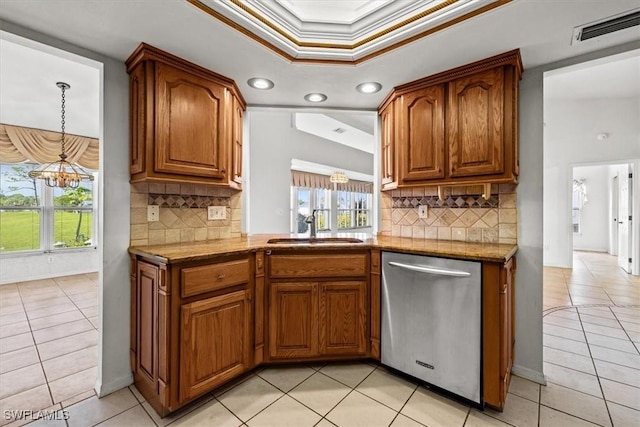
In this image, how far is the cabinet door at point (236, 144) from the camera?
2.26 metres

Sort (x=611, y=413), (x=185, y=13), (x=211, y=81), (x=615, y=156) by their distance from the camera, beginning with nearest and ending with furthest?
(x=185, y=13)
(x=611, y=413)
(x=211, y=81)
(x=615, y=156)

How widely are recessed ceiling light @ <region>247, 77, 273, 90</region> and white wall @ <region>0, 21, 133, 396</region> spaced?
2.76ft

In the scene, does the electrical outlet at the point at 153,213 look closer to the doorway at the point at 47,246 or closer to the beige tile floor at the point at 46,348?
the doorway at the point at 47,246

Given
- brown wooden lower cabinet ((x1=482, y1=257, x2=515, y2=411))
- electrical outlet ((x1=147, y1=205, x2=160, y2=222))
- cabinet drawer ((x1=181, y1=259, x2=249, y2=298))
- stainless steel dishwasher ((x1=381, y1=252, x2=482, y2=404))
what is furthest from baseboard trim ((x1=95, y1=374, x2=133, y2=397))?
brown wooden lower cabinet ((x1=482, y1=257, x2=515, y2=411))

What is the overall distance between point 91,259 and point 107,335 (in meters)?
4.71

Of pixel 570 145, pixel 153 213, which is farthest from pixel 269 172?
pixel 570 145

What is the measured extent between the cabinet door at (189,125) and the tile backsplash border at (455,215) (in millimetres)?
1581

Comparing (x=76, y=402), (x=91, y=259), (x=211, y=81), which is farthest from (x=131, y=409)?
(x=91, y=259)

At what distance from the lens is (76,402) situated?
1717 millimetres

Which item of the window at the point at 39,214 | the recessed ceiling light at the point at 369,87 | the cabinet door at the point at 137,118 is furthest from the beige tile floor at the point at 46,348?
the recessed ceiling light at the point at 369,87

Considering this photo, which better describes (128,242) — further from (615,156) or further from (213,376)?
(615,156)

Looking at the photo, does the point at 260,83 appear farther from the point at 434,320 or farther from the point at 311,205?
the point at 311,205

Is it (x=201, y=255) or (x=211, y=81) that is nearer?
(x=201, y=255)

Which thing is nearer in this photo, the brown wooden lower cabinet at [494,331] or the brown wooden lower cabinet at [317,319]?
the brown wooden lower cabinet at [494,331]
